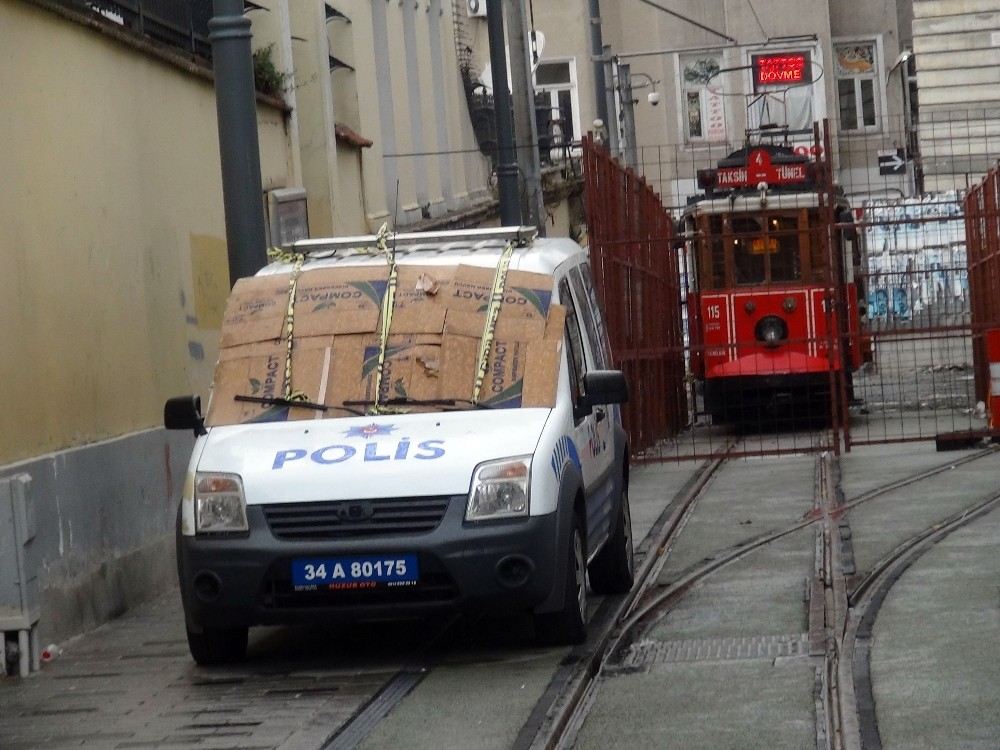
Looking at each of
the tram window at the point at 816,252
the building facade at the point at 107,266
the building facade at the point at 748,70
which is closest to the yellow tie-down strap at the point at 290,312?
the building facade at the point at 107,266

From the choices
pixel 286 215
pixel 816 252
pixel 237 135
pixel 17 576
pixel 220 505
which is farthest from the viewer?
pixel 816 252

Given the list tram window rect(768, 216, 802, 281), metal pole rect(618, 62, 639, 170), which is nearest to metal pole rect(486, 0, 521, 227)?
tram window rect(768, 216, 802, 281)

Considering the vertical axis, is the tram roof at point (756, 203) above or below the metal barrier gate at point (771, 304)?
above

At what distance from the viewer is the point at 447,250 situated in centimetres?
1016

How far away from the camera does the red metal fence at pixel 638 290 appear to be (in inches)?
735

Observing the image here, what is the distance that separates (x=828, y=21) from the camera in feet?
159

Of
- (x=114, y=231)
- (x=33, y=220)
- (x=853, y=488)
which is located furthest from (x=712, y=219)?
(x=33, y=220)

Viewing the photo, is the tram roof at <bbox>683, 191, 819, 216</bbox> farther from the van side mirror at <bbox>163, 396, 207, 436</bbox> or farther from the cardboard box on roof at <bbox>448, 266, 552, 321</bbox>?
the van side mirror at <bbox>163, 396, 207, 436</bbox>

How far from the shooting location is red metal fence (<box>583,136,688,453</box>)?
18672 millimetres

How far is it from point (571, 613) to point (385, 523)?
1.00 m

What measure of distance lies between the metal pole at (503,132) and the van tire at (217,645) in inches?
513

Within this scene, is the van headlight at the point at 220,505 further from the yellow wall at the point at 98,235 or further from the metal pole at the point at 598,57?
the metal pole at the point at 598,57

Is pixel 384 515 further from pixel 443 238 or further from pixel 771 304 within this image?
pixel 771 304

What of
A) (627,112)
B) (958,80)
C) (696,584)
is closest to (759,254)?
(696,584)
